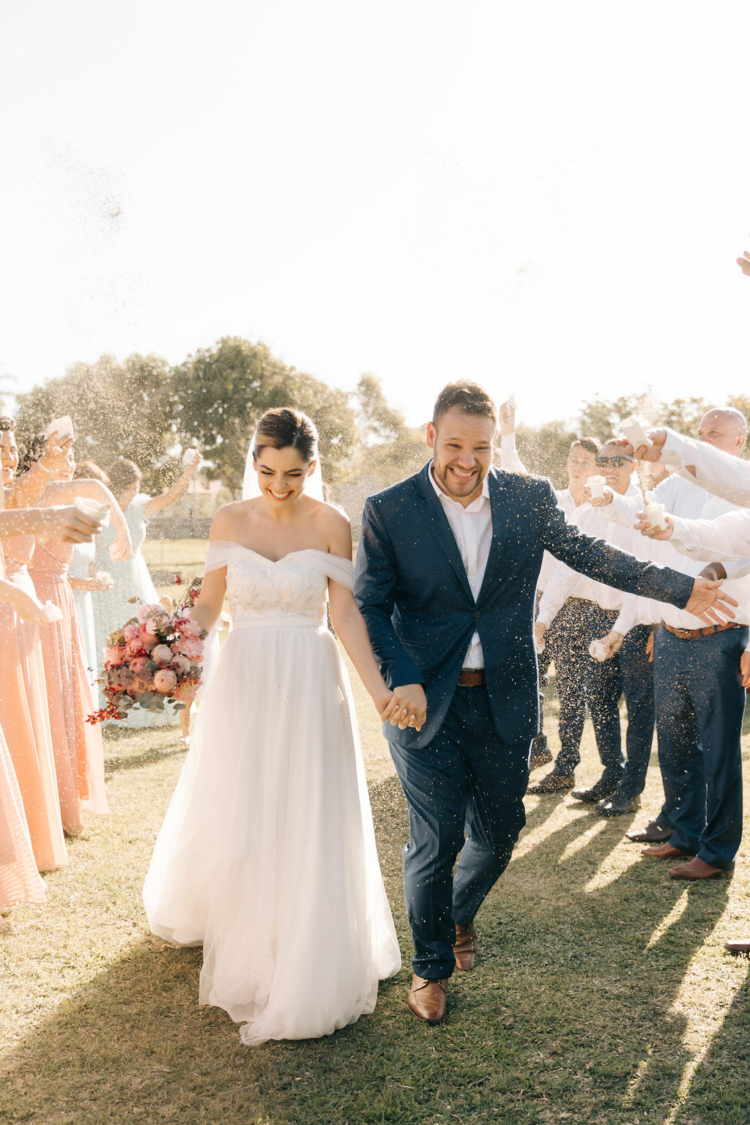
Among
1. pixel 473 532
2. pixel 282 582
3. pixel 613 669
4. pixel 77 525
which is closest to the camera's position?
pixel 77 525

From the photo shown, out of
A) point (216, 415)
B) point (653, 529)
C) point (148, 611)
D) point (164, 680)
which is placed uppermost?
point (216, 415)

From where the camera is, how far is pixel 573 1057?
10.6ft

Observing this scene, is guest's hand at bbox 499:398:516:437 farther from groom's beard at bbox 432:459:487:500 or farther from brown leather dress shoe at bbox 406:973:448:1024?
brown leather dress shoe at bbox 406:973:448:1024

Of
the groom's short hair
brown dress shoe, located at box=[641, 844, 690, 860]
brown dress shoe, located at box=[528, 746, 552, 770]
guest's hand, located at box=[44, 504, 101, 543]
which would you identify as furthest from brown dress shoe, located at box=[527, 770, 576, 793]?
guest's hand, located at box=[44, 504, 101, 543]

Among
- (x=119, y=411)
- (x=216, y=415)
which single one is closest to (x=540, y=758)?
(x=216, y=415)

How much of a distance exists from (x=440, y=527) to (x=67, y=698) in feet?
11.8

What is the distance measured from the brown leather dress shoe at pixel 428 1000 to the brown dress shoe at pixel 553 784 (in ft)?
11.1

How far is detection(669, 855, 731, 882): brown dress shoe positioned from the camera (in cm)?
502

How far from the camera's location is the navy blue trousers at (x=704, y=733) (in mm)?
4914

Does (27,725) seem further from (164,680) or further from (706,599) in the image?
(706,599)

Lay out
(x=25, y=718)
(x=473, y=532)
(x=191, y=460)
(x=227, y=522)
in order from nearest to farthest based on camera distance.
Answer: (x=473, y=532), (x=227, y=522), (x=25, y=718), (x=191, y=460)

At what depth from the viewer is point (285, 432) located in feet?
12.3

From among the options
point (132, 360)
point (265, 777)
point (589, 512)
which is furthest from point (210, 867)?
point (132, 360)

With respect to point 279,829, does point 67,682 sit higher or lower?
higher
